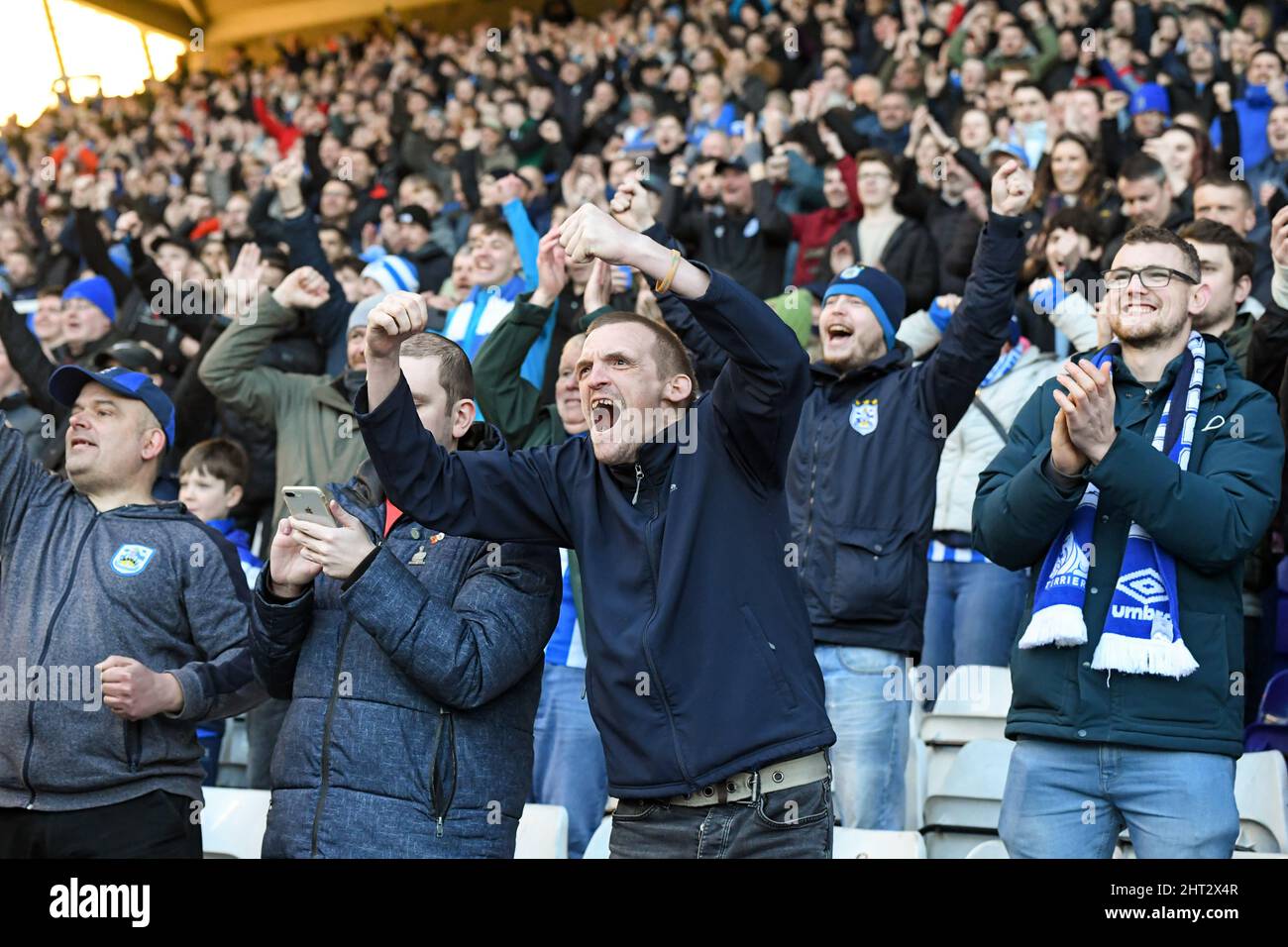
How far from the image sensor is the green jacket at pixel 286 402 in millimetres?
5941

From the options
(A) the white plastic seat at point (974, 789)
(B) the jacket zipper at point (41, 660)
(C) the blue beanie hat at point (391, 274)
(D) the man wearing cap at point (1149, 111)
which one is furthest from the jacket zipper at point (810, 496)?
(D) the man wearing cap at point (1149, 111)

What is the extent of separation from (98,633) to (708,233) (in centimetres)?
628

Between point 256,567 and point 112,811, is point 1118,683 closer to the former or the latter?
point 112,811

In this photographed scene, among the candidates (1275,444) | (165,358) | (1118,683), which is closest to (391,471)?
(1118,683)

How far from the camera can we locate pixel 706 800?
299cm

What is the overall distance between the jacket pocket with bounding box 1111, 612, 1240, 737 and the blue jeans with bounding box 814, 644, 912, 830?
1225mm

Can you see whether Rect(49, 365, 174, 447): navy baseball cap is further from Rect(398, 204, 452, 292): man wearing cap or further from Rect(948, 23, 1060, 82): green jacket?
Rect(948, 23, 1060, 82): green jacket

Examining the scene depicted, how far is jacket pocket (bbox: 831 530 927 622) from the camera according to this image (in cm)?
462

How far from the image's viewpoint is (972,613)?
5535 millimetres

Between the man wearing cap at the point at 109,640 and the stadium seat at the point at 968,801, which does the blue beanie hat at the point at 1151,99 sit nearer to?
the stadium seat at the point at 968,801

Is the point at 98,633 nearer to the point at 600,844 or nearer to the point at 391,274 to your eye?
the point at 600,844

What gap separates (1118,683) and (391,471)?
167cm

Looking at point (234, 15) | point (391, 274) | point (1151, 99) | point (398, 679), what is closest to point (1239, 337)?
point (398, 679)

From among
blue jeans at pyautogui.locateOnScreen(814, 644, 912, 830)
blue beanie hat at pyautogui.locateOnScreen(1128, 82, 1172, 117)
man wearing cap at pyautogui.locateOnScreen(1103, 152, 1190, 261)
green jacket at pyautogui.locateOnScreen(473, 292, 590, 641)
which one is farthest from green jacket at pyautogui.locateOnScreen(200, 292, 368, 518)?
blue beanie hat at pyautogui.locateOnScreen(1128, 82, 1172, 117)
